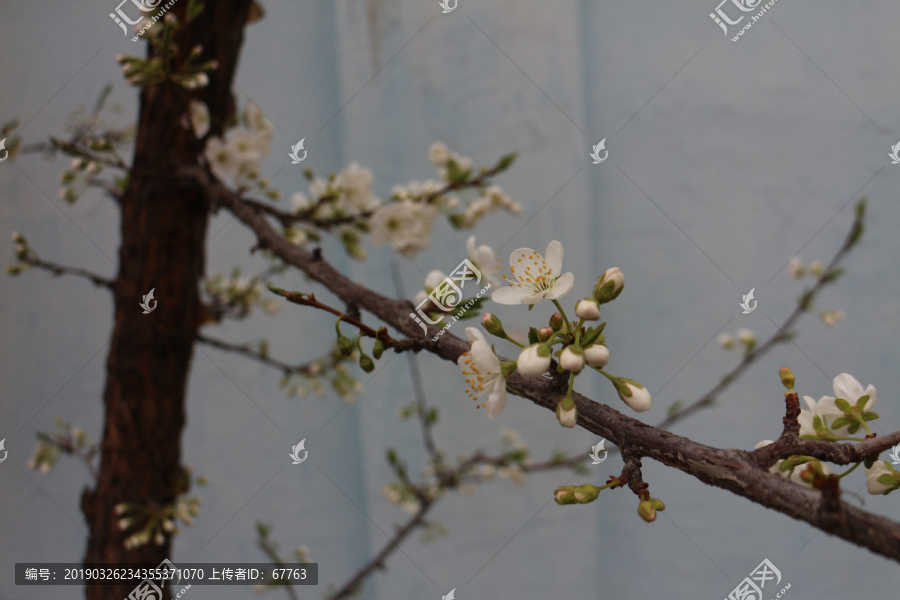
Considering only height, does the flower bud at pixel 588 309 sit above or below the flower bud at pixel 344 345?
below

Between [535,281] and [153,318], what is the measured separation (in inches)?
24.2

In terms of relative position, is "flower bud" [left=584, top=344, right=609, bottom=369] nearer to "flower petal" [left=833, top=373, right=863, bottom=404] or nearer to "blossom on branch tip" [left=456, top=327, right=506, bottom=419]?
"blossom on branch tip" [left=456, top=327, right=506, bottom=419]

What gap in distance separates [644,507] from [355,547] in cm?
148

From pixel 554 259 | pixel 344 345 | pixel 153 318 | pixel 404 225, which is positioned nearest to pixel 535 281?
pixel 554 259

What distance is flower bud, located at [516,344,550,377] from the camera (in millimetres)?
349

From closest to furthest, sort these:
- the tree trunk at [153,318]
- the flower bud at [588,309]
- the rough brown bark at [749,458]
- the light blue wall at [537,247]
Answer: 1. the rough brown bark at [749,458]
2. the flower bud at [588,309]
3. the tree trunk at [153,318]
4. the light blue wall at [537,247]

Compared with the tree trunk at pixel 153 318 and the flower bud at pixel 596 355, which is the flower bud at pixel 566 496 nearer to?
the flower bud at pixel 596 355

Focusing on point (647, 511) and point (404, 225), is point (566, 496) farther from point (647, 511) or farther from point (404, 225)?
point (404, 225)

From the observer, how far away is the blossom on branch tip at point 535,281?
40 cm

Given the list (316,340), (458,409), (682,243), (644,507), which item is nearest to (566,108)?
(682,243)

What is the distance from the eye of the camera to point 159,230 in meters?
0.83

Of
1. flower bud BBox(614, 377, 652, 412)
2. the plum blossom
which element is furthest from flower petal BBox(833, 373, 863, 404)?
the plum blossom

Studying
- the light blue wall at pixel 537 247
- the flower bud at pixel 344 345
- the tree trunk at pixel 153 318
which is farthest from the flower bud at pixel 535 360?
the light blue wall at pixel 537 247

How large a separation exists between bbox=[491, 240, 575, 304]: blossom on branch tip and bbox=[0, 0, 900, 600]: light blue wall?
0.92 m
